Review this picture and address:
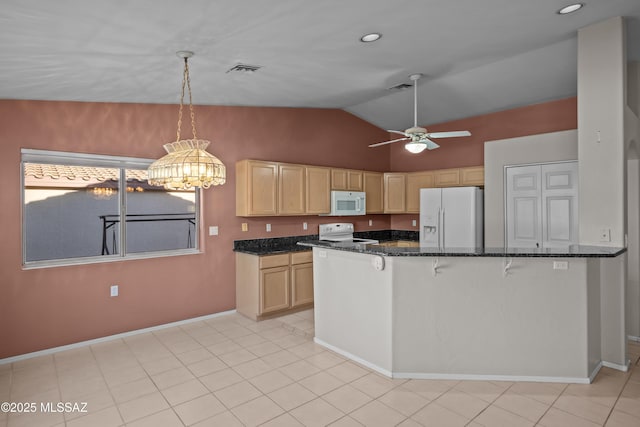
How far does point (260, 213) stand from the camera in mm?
4805

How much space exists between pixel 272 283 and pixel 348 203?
1859 mm

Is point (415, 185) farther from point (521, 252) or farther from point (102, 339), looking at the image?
point (102, 339)

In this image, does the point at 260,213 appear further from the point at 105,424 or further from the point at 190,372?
the point at 105,424

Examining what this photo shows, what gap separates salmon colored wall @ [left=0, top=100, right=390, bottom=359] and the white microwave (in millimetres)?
403

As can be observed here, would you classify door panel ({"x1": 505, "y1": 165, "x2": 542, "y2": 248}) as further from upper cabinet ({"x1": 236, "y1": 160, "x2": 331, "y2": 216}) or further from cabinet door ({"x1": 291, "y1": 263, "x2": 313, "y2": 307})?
cabinet door ({"x1": 291, "y1": 263, "x2": 313, "y2": 307})

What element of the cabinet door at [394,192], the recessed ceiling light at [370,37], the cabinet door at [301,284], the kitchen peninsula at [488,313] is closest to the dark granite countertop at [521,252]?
the kitchen peninsula at [488,313]

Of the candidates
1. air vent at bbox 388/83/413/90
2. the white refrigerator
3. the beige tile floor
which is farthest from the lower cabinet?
air vent at bbox 388/83/413/90

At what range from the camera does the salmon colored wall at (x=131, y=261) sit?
340cm

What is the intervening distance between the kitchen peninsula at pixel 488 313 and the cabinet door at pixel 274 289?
182 cm

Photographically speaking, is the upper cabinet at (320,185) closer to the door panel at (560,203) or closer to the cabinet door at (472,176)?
the cabinet door at (472,176)

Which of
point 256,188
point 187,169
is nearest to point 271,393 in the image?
point 187,169

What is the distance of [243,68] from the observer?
3369 mm

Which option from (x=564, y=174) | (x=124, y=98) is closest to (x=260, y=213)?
(x=124, y=98)

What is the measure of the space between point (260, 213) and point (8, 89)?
273 cm
